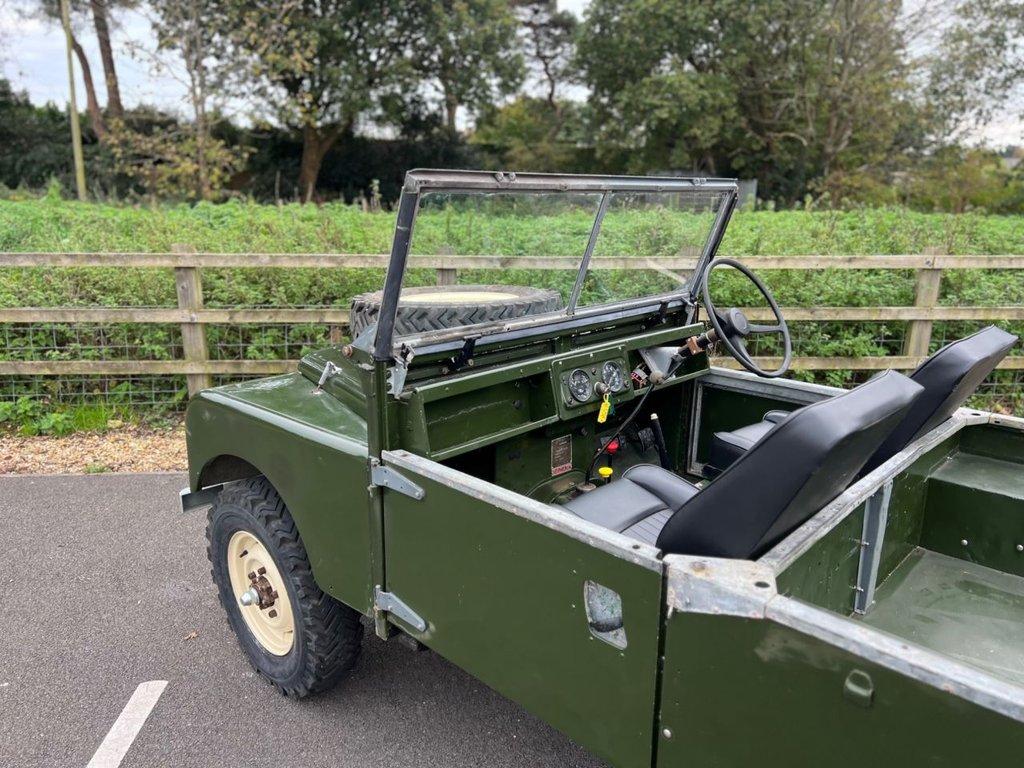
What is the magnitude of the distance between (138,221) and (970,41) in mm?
25305

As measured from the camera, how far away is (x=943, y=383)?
2400mm

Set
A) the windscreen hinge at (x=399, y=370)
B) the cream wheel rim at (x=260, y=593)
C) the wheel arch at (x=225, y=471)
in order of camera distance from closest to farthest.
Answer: the windscreen hinge at (x=399, y=370) → the cream wheel rim at (x=260, y=593) → the wheel arch at (x=225, y=471)

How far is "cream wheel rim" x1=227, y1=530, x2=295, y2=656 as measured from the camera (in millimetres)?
2744

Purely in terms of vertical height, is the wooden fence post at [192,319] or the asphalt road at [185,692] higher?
the wooden fence post at [192,319]

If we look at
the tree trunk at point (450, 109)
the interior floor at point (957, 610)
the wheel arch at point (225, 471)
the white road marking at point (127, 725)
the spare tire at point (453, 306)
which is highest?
the tree trunk at point (450, 109)

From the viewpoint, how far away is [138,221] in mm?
8477

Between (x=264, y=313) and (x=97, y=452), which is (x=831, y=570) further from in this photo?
(x=97, y=452)

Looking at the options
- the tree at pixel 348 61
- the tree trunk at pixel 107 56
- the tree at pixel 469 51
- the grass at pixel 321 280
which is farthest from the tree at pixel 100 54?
the grass at pixel 321 280

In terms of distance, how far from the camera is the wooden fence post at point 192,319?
17.5 ft

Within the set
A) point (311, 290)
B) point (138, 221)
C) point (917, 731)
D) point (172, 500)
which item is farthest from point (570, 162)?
point (917, 731)

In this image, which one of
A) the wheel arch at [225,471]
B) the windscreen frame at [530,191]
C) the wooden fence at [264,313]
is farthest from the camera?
the wooden fence at [264,313]

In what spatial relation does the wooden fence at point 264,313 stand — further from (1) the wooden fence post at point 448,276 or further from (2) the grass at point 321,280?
(1) the wooden fence post at point 448,276

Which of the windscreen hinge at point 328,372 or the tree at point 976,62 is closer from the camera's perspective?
the windscreen hinge at point 328,372

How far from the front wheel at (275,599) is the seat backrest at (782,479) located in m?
1.30
